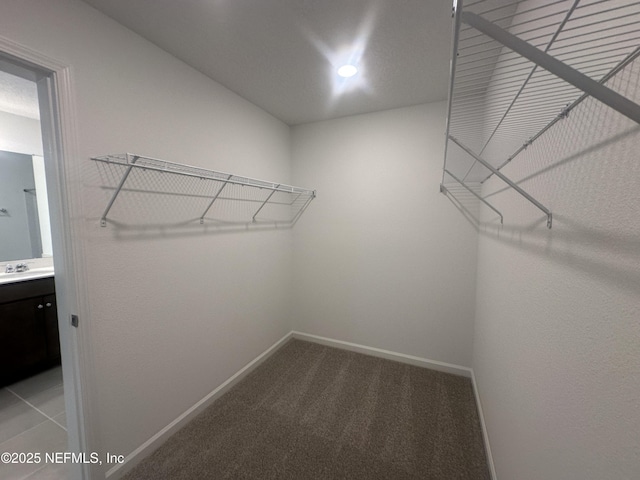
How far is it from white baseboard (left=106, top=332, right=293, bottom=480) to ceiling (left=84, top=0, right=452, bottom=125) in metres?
2.37

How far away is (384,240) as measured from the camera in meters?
2.53

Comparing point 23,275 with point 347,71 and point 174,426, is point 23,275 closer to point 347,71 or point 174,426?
point 174,426

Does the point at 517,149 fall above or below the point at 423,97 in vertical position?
below

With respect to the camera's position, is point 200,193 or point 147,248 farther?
point 200,193

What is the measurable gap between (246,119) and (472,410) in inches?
115

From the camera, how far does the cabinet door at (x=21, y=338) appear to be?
81.6 inches

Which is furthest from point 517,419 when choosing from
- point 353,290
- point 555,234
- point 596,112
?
point 353,290

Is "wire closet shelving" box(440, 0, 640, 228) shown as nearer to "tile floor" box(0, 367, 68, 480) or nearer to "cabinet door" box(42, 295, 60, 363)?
"tile floor" box(0, 367, 68, 480)

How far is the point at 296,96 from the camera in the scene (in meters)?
2.16

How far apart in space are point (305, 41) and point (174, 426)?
2.54 m

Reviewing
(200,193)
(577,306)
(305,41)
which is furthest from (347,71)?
(577,306)

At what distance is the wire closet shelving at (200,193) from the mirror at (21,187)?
1.85 meters

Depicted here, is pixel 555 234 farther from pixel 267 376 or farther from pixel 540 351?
pixel 267 376

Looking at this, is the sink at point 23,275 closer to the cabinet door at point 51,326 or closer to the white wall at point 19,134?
the cabinet door at point 51,326
